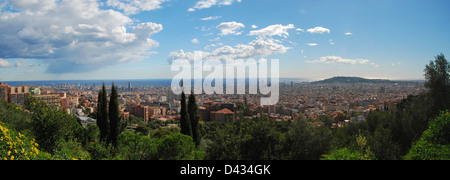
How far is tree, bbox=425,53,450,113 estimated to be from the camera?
11.6 metres

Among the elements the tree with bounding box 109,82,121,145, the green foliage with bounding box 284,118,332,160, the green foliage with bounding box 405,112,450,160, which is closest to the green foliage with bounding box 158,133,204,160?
the green foliage with bounding box 284,118,332,160

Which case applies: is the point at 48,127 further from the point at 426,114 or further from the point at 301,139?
the point at 426,114

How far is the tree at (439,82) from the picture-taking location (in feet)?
37.9

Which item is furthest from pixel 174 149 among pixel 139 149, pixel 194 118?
pixel 194 118

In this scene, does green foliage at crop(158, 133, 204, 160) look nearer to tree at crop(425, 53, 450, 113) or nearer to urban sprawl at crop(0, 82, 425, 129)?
tree at crop(425, 53, 450, 113)

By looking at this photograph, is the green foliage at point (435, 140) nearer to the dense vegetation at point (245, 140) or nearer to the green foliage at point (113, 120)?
the dense vegetation at point (245, 140)

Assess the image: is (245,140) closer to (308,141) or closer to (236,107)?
(308,141)

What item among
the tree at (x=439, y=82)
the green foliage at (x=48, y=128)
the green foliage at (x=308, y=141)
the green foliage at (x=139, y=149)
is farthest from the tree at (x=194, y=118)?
the tree at (x=439, y=82)

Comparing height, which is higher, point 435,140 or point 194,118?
point 435,140

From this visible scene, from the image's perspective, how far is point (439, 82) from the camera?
1183 cm

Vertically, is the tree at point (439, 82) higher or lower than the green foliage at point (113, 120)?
higher

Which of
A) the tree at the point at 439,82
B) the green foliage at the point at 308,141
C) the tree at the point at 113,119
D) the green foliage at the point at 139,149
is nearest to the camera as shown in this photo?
the green foliage at the point at 139,149
